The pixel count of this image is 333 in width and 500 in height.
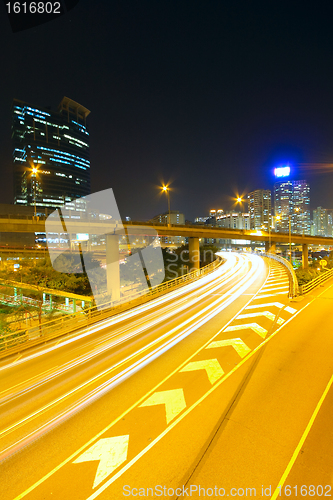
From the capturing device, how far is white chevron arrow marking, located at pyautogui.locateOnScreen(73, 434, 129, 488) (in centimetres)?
450

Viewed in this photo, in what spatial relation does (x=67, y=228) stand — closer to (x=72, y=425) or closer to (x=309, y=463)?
(x=72, y=425)

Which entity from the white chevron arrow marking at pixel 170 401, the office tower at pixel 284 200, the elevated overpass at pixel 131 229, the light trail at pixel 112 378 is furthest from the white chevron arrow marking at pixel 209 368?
the office tower at pixel 284 200

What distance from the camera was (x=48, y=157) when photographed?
446 feet

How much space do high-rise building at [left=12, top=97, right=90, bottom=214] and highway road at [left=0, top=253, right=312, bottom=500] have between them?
433 feet

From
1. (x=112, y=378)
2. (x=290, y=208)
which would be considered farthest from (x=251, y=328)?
(x=290, y=208)

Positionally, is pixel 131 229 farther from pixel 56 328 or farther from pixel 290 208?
pixel 290 208

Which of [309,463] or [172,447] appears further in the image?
[172,447]

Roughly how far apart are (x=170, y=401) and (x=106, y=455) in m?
2.14

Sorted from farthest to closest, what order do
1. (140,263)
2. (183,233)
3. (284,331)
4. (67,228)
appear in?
(140,263) → (183,233) → (67,228) → (284,331)

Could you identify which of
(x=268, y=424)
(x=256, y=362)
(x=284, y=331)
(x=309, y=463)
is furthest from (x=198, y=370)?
(x=284, y=331)

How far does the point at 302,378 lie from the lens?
290 inches

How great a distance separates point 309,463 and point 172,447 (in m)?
2.69

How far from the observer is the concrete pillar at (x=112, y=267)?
3559cm

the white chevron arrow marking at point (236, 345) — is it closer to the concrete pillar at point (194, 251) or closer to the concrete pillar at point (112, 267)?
the concrete pillar at point (112, 267)
